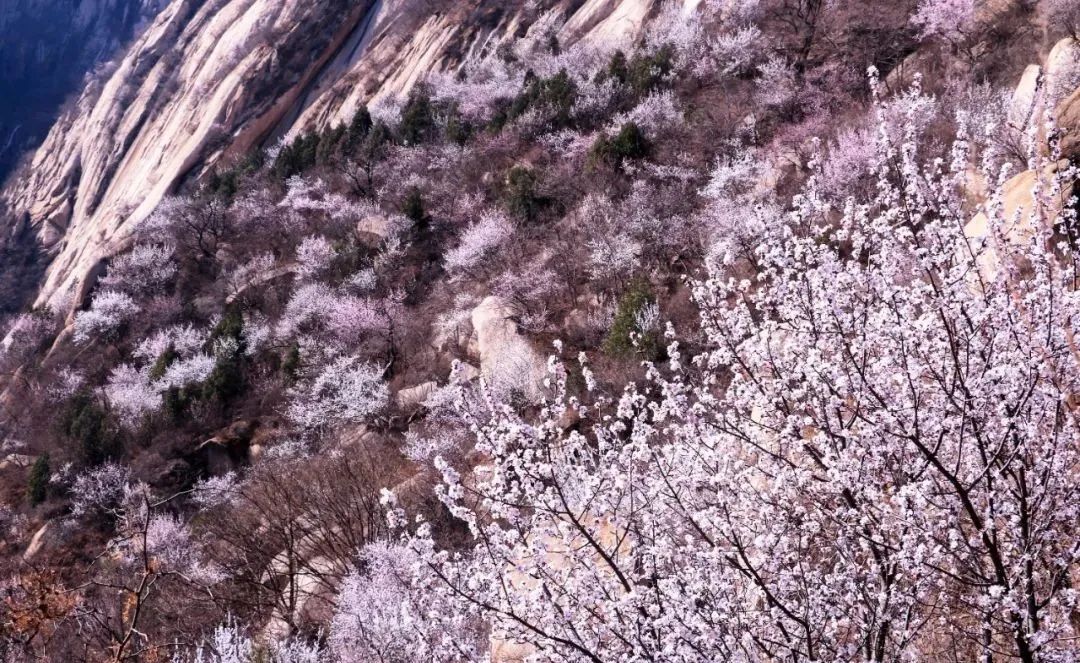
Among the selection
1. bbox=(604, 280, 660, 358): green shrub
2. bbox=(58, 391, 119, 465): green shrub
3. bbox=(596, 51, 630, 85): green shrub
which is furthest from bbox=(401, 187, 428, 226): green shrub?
bbox=(604, 280, 660, 358): green shrub

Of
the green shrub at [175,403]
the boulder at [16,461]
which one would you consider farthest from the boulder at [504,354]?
the boulder at [16,461]

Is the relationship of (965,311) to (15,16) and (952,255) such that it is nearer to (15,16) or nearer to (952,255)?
(952,255)

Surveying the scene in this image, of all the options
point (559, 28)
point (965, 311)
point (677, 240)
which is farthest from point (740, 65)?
point (965, 311)

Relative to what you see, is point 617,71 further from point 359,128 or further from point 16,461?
point 16,461

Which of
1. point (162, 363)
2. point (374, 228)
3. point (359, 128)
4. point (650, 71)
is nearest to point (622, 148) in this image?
point (650, 71)

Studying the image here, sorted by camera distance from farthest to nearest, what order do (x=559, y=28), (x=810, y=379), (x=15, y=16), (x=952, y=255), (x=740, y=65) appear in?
1. (x=15, y=16)
2. (x=559, y=28)
3. (x=740, y=65)
4. (x=952, y=255)
5. (x=810, y=379)

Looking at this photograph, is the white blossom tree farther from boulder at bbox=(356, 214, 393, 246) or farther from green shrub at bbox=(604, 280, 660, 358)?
boulder at bbox=(356, 214, 393, 246)
